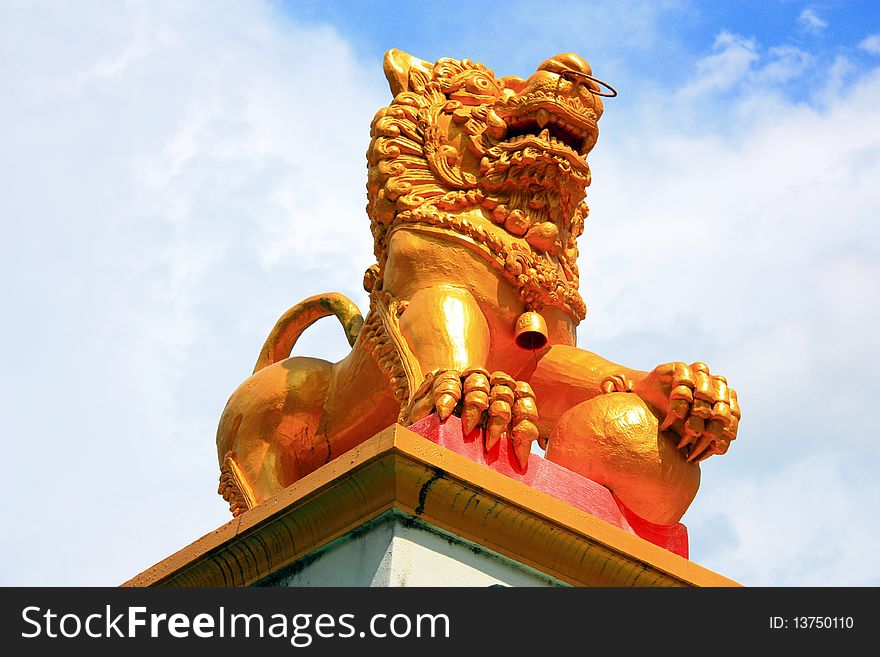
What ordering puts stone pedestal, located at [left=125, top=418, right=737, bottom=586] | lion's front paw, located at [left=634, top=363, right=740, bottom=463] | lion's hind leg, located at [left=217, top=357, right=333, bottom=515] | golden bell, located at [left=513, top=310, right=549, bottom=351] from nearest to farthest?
stone pedestal, located at [left=125, top=418, right=737, bottom=586], lion's front paw, located at [left=634, top=363, right=740, bottom=463], golden bell, located at [left=513, top=310, right=549, bottom=351], lion's hind leg, located at [left=217, top=357, right=333, bottom=515]

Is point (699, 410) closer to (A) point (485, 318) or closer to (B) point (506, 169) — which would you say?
(A) point (485, 318)

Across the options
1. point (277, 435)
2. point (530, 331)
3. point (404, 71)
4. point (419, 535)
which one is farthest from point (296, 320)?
point (419, 535)

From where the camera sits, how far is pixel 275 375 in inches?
267

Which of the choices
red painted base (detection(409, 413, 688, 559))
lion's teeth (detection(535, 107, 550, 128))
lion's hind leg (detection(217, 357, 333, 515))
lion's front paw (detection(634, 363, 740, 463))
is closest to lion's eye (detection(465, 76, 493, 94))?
lion's teeth (detection(535, 107, 550, 128))

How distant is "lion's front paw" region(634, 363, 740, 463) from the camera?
5770mm

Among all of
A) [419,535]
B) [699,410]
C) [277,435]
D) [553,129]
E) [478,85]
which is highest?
[478,85]

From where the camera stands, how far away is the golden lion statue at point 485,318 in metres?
5.81

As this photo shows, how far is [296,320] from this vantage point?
7.48 metres

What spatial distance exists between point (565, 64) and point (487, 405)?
6.41 feet

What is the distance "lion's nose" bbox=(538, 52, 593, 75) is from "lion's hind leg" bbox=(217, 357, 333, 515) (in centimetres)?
157

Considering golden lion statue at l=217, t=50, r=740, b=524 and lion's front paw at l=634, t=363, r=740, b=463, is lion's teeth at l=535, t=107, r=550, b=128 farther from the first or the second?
lion's front paw at l=634, t=363, r=740, b=463

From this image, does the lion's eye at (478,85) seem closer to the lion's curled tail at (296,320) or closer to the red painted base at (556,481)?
the lion's curled tail at (296,320)

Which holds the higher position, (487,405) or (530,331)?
(530,331)

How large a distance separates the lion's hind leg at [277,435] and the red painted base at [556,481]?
139cm
